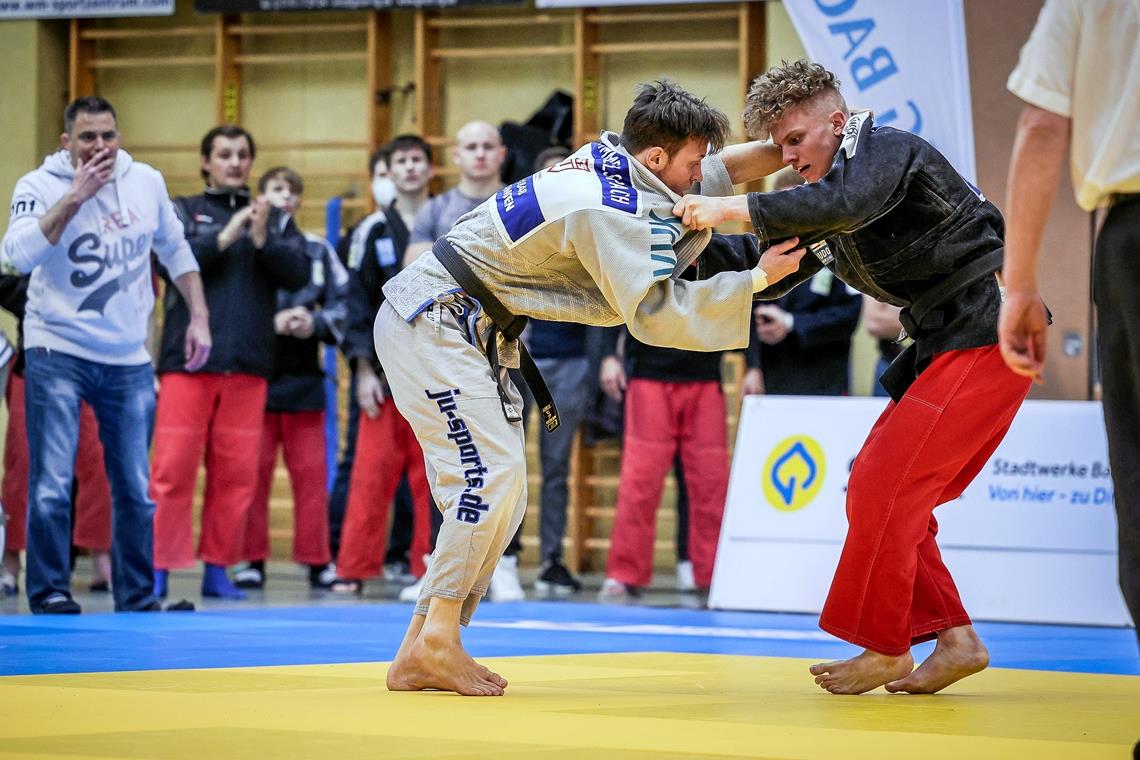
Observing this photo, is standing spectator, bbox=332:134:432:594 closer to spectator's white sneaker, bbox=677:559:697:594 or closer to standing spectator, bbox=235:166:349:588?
standing spectator, bbox=235:166:349:588

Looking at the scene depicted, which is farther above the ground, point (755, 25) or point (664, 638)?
point (755, 25)

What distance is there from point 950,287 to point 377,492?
3.97 metres

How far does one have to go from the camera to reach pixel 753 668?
408 centimetres

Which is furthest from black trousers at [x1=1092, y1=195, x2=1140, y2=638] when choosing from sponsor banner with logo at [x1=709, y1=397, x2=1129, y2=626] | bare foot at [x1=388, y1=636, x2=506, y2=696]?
sponsor banner with logo at [x1=709, y1=397, x2=1129, y2=626]

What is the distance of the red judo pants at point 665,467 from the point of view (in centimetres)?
696

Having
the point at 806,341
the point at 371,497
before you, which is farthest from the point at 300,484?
the point at 806,341

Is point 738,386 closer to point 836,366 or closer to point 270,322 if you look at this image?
point 836,366

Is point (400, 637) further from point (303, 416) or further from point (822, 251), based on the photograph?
point (303, 416)

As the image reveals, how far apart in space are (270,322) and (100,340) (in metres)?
1.39

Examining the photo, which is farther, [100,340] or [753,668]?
[100,340]

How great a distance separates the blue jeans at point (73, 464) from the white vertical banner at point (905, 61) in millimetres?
3147

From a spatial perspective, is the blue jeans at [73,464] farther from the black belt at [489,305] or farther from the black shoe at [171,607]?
the black belt at [489,305]

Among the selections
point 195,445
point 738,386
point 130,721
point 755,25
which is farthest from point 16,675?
point 755,25

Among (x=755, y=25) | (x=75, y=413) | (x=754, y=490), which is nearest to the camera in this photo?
(x=75, y=413)
